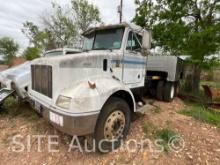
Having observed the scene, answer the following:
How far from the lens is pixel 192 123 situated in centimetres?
488

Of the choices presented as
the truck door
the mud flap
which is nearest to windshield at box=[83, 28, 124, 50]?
the truck door

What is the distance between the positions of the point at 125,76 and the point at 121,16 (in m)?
12.6

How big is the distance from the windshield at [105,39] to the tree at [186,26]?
5.42 metres

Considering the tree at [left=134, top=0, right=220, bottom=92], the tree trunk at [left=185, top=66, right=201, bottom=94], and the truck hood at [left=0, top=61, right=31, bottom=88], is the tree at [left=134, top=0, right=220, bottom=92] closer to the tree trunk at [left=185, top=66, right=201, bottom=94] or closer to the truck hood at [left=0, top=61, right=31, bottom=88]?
the tree trunk at [left=185, top=66, right=201, bottom=94]

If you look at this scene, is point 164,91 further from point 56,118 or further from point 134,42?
point 56,118

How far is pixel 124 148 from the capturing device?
11.3ft

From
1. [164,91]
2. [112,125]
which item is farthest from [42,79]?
[164,91]

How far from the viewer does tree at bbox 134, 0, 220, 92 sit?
26.5 ft

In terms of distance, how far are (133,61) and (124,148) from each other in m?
1.88

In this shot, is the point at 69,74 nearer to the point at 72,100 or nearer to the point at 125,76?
the point at 72,100

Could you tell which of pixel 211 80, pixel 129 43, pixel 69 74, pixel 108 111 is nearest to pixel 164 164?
pixel 108 111

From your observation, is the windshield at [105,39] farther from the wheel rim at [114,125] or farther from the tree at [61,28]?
the tree at [61,28]

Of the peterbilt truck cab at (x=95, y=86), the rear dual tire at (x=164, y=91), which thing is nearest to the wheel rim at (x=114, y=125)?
the peterbilt truck cab at (x=95, y=86)

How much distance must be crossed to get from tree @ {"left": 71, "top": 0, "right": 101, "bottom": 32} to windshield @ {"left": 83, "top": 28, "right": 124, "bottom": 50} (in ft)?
59.3
